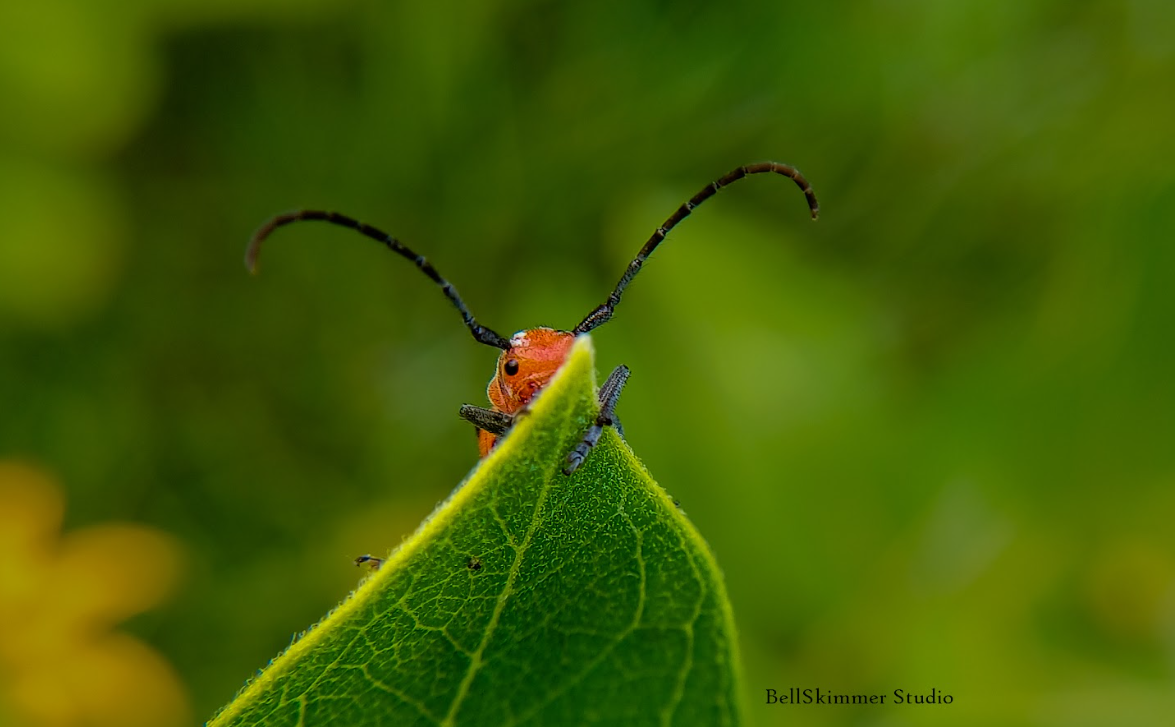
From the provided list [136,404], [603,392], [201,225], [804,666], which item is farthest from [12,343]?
[804,666]

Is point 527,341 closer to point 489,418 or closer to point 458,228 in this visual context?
point 489,418

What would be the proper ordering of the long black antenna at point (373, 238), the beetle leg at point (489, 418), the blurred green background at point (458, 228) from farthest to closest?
the blurred green background at point (458, 228) → the beetle leg at point (489, 418) → the long black antenna at point (373, 238)

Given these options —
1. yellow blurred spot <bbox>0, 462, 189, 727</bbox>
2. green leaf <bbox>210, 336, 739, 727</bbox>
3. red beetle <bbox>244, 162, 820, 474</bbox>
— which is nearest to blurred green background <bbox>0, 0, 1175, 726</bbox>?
yellow blurred spot <bbox>0, 462, 189, 727</bbox>

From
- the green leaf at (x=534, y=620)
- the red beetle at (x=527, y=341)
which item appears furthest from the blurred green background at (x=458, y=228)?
the green leaf at (x=534, y=620)

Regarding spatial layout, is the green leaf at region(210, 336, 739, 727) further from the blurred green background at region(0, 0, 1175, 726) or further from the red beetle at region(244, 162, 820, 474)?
the blurred green background at region(0, 0, 1175, 726)

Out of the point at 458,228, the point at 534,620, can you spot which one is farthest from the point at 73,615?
the point at 534,620

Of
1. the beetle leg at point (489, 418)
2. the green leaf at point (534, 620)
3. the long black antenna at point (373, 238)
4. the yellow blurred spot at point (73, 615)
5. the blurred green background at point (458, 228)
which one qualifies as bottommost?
the green leaf at point (534, 620)

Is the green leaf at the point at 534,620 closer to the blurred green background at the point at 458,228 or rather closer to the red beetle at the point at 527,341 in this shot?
the red beetle at the point at 527,341
